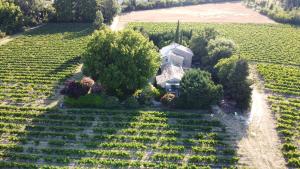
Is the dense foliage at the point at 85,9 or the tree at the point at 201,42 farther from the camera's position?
the dense foliage at the point at 85,9

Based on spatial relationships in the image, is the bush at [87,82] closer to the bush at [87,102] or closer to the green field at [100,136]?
the bush at [87,102]

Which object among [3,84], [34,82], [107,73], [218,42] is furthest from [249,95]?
[3,84]

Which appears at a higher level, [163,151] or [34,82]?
[34,82]

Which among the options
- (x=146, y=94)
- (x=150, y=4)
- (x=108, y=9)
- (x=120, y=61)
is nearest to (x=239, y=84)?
(x=146, y=94)

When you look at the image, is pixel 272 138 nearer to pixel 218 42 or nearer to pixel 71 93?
pixel 218 42

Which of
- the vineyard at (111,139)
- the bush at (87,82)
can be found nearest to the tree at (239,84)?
the vineyard at (111,139)

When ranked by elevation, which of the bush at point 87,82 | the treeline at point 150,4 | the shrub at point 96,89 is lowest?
the shrub at point 96,89
